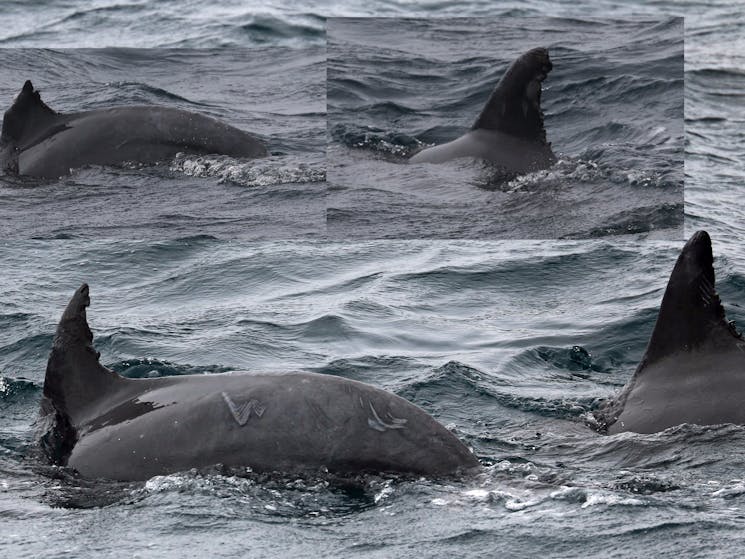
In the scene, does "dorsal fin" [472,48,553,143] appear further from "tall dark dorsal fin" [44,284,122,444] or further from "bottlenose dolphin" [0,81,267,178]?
"tall dark dorsal fin" [44,284,122,444]

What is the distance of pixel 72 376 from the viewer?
10.6 metres

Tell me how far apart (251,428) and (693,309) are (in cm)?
417

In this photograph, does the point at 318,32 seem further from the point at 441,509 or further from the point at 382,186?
the point at 441,509

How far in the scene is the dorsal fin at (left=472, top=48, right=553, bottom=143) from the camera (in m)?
17.3

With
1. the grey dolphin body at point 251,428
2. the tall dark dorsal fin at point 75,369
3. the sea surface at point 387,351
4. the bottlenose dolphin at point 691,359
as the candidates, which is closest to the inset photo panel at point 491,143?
the sea surface at point 387,351

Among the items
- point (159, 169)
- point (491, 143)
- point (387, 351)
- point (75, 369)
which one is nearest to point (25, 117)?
point (159, 169)

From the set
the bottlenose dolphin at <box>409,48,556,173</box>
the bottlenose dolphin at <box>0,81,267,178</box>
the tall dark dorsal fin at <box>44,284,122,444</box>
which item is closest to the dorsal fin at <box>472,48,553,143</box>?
the bottlenose dolphin at <box>409,48,556,173</box>

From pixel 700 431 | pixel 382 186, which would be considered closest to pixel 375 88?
pixel 382 186

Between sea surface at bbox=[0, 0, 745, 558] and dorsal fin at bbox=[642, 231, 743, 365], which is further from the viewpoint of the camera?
dorsal fin at bbox=[642, 231, 743, 365]

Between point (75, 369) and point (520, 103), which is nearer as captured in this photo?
point (75, 369)

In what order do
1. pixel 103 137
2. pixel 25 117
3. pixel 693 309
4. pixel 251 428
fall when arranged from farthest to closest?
pixel 25 117 < pixel 103 137 < pixel 693 309 < pixel 251 428

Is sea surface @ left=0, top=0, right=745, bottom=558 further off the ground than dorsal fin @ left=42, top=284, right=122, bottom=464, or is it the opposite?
dorsal fin @ left=42, top=284, right=122, bottom=464

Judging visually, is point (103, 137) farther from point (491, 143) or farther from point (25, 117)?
point (491, 143)

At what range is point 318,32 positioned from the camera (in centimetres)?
2914
